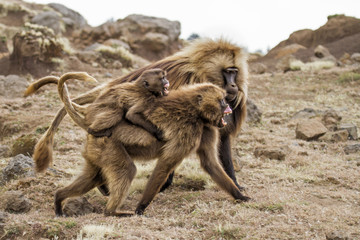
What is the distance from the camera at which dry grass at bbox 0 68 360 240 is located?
372 centimetres

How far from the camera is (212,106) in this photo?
4480mm

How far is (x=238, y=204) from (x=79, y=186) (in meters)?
1.71

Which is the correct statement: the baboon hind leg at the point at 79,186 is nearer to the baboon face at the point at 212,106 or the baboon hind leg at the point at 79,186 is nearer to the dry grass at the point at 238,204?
the dry grass at the point at 238,204

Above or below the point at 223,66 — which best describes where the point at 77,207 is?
below

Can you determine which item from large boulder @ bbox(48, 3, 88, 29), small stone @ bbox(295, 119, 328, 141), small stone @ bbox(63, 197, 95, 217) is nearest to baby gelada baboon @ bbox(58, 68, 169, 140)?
small stone @ bbox(63, 197, 95, 217)

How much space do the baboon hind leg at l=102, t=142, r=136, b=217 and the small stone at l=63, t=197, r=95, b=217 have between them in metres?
0.50

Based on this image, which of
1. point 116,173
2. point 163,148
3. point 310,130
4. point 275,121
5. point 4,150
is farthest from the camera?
point 275,121

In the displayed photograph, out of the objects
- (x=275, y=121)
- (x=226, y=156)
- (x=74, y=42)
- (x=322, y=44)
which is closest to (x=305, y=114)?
(x=275, y=121)

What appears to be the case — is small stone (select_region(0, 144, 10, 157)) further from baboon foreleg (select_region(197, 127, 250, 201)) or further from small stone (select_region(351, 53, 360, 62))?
small stone (select_region(351, 53, 360, 62))

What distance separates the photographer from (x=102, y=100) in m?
4.62

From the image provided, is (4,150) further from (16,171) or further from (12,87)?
(12,87)

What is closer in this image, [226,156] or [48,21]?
[226,156]

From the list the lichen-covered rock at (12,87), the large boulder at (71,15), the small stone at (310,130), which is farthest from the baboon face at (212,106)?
the large boulder at (71,15)

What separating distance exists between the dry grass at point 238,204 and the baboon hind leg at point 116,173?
208 mm
